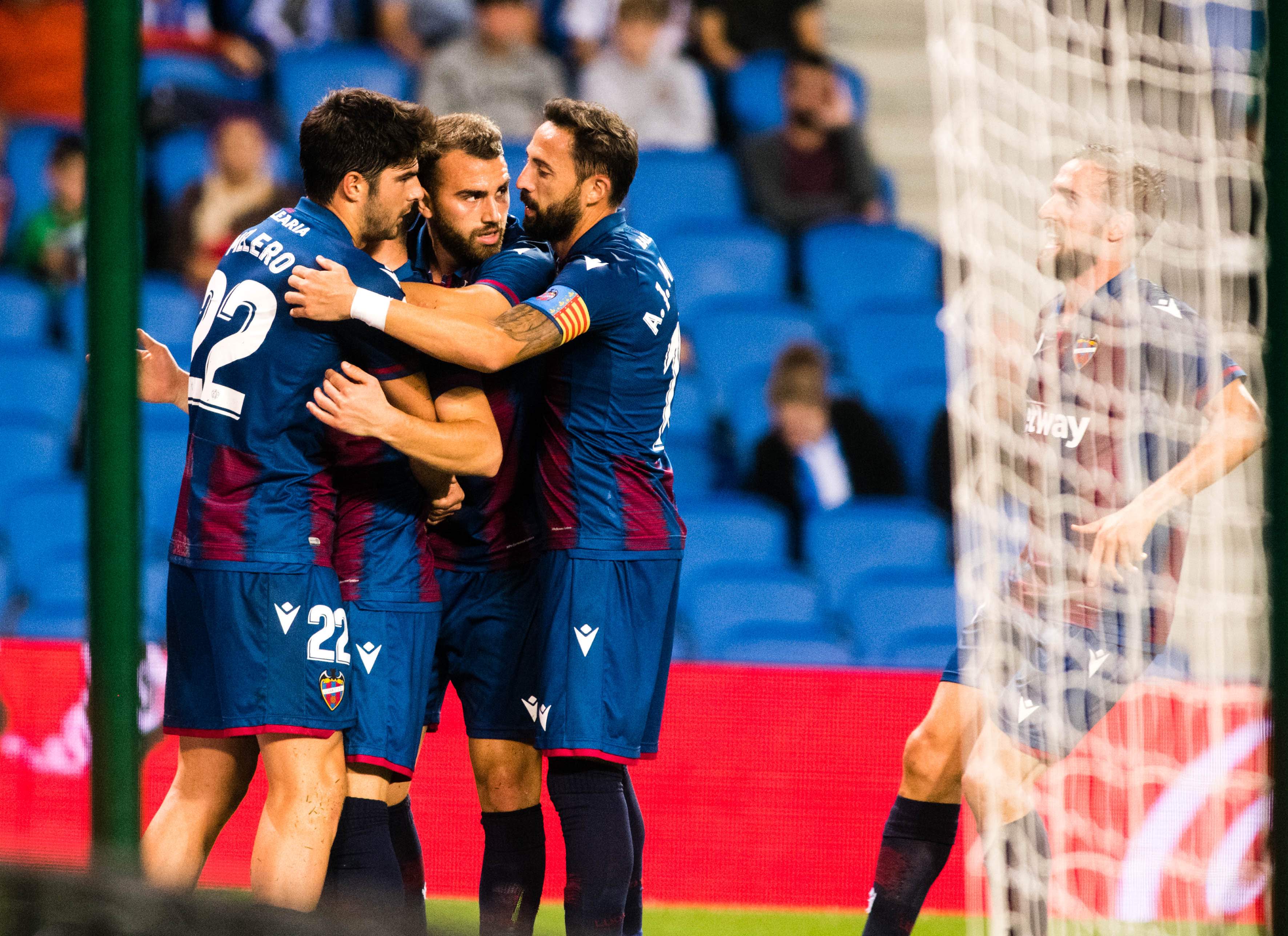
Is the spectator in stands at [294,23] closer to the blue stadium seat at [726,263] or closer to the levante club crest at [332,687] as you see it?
the blue stadium seat at [726,263]

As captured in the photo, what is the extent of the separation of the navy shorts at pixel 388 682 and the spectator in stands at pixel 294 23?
590cm

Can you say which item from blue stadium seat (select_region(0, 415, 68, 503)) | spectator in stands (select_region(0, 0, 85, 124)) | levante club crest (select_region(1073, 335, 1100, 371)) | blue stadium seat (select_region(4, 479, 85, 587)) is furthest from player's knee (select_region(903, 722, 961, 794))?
spectator in stands (select_region(0, 0, 85, 124))

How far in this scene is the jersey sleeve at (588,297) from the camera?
10.3 feet

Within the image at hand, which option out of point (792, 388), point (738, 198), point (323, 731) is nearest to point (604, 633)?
point (323, 731)

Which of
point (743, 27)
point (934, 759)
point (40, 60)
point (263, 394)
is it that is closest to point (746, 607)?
point (934, 759)

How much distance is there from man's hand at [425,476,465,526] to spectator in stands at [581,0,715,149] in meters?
4.84

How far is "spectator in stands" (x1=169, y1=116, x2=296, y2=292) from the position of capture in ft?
23.3

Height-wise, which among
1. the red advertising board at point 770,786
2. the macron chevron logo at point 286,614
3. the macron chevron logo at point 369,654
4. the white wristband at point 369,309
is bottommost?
the red advertising board at point 770,786

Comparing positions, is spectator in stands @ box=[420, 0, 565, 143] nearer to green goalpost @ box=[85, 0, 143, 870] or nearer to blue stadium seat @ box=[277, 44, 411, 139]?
blue stadium seat @ box=[277, 44, 411, 139]

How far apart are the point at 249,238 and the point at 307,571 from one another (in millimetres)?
724

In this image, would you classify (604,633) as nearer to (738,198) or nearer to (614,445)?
(614,445)

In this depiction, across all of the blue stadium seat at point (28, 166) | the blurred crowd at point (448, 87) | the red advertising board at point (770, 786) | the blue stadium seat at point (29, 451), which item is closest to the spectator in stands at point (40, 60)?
the blurred crowd at point (448, 87)

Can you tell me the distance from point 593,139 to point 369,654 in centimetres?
132

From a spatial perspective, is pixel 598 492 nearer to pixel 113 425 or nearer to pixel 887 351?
pixel 113 425
